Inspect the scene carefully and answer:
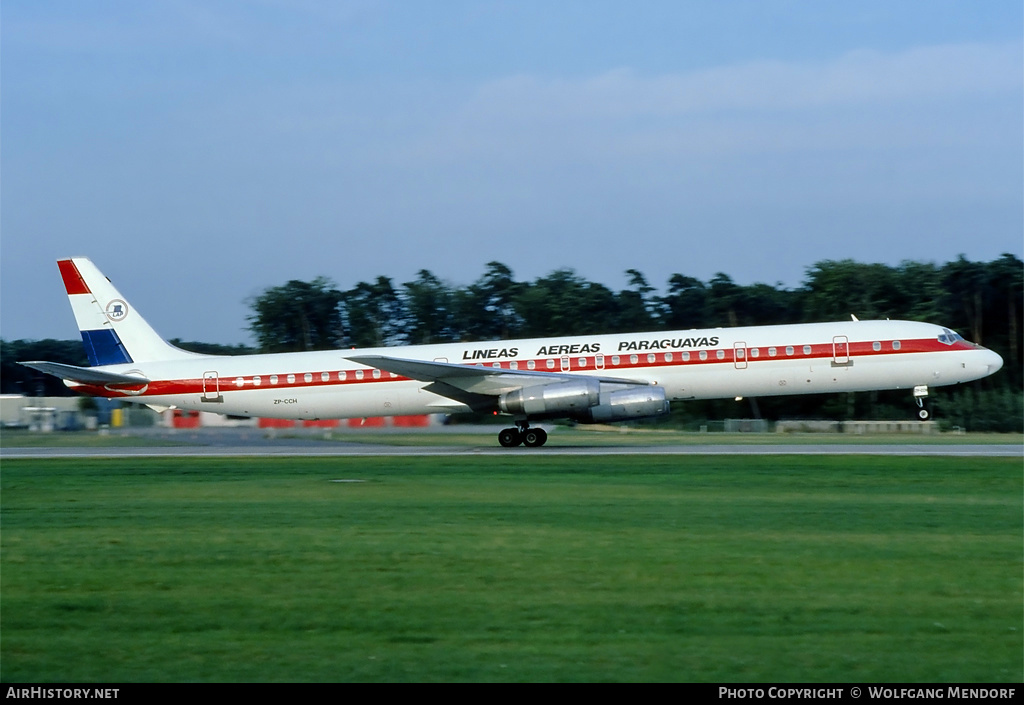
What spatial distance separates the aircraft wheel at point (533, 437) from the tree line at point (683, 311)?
881 inches

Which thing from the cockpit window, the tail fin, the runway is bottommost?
the runway

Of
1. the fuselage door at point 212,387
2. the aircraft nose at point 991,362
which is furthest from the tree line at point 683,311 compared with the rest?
the fuselage door at point 212,387

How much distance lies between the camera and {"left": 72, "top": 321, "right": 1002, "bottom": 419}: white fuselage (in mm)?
28859

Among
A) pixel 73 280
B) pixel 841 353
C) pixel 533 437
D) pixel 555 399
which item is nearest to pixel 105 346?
pixel 73 280

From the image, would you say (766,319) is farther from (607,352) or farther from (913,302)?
(607,352)

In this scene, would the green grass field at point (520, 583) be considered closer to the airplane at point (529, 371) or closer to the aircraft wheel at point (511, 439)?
the airplane at point (529, 371)

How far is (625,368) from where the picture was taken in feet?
96.2

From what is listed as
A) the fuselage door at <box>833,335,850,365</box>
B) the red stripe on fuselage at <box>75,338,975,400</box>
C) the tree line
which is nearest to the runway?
the red stripe on fuselage at <box>75,338,975,400</box>

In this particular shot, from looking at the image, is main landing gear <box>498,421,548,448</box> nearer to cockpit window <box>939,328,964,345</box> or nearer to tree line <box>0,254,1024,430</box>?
cockpit window <box>939,328,964,345</box>

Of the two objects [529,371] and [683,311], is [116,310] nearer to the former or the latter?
[529,371]

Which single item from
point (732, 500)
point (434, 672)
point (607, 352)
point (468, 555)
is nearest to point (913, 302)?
point (607, 352)

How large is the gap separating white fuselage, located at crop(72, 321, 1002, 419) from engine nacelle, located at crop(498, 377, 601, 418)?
161 cm

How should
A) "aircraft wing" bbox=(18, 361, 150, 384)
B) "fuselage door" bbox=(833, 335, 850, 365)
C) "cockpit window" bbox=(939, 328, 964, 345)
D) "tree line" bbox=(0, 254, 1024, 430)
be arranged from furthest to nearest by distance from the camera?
"tree line" bbox=(0, 254, 1024, 430)
"aircraft wing" bbox=(18, 361, 150, 384)
"cockpit window" bbox=(939, 328, 964, 345)
"fuselage door" bbox=(833, 335, 850, 365)

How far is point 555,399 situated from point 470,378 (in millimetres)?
2799
